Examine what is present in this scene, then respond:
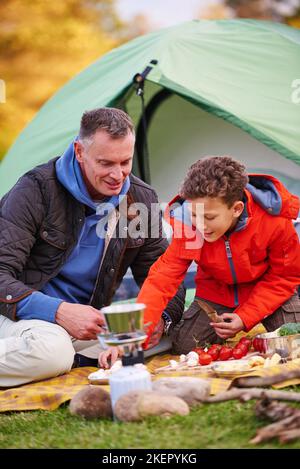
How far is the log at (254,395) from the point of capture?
6.49ft

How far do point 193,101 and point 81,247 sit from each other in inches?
46.6

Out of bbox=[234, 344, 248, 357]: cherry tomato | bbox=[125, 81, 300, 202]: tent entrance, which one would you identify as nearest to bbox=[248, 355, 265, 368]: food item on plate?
bbox=[234, 344, 248, 357]: cherry tomato

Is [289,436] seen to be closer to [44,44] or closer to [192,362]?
[192,362]

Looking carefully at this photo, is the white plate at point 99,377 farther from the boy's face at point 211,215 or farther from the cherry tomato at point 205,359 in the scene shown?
the boy's face at point 211,215

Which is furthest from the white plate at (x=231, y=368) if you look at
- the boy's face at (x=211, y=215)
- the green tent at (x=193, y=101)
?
the green tent at (x=193, y=101)

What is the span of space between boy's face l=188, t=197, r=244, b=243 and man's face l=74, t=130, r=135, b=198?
0.90ft

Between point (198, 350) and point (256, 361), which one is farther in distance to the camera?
point (198, 350)

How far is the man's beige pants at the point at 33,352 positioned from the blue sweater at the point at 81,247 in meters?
0.22

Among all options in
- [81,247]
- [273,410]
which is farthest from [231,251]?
[273,410]

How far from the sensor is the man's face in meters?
2.80

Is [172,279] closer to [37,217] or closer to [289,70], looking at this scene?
[37,217]

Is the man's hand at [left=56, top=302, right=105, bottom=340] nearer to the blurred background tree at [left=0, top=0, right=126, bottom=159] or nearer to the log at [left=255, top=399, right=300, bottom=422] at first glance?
the log at [left=255, top=399, right=300, bottom=422]

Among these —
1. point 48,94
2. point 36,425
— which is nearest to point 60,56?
point 48,94

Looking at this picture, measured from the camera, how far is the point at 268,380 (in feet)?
7.14
